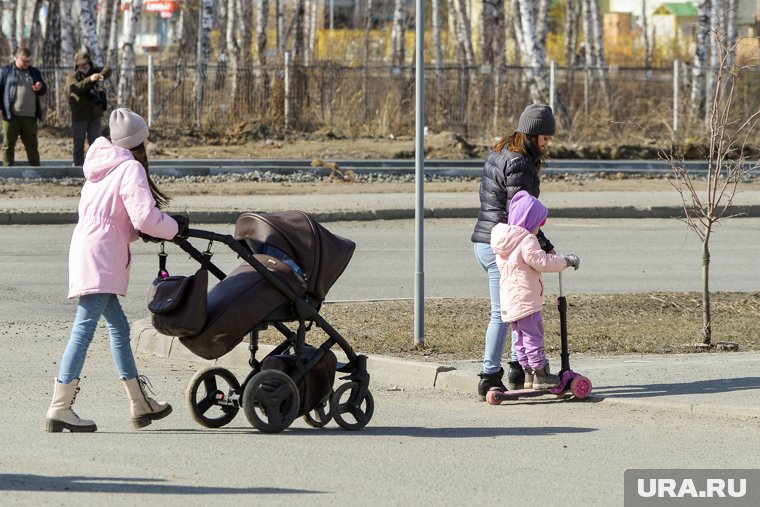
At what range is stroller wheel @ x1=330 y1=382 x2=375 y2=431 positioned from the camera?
307 inches

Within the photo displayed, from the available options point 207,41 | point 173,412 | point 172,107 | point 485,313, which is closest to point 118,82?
point 172,107

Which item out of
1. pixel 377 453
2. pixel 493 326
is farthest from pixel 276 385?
pixel 493 326

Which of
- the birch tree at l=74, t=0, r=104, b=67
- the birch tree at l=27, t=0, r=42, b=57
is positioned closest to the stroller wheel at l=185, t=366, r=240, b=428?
the birch tree at l=74, t=0, r=104, b=67

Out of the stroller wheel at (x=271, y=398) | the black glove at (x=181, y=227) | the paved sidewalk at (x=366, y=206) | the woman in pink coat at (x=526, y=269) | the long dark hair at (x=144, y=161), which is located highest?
the long dark hair at (x=144, y=161)

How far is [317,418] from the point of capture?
8.03 meters

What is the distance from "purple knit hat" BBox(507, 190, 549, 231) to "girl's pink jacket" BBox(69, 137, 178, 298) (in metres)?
2.19

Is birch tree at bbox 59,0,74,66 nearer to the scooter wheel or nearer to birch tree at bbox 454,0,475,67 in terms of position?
birch tree at bbox 454,0,475,67

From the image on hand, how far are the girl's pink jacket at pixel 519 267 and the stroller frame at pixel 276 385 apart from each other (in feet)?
3.58

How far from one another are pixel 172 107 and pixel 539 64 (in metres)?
9.87

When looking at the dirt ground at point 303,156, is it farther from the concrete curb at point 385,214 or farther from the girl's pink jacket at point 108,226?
the girl's pink jacket at point 108,226

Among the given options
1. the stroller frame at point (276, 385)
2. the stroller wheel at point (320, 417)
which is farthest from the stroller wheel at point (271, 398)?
the stroller wheel at point (320, 417)

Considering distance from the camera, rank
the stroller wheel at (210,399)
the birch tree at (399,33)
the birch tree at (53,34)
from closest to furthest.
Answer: the stroller wheel at (210,399) → the birch tree at (53,34) → the birch tree at (399,33)

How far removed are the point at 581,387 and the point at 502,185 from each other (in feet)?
4.33

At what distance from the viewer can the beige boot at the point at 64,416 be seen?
7547mm
